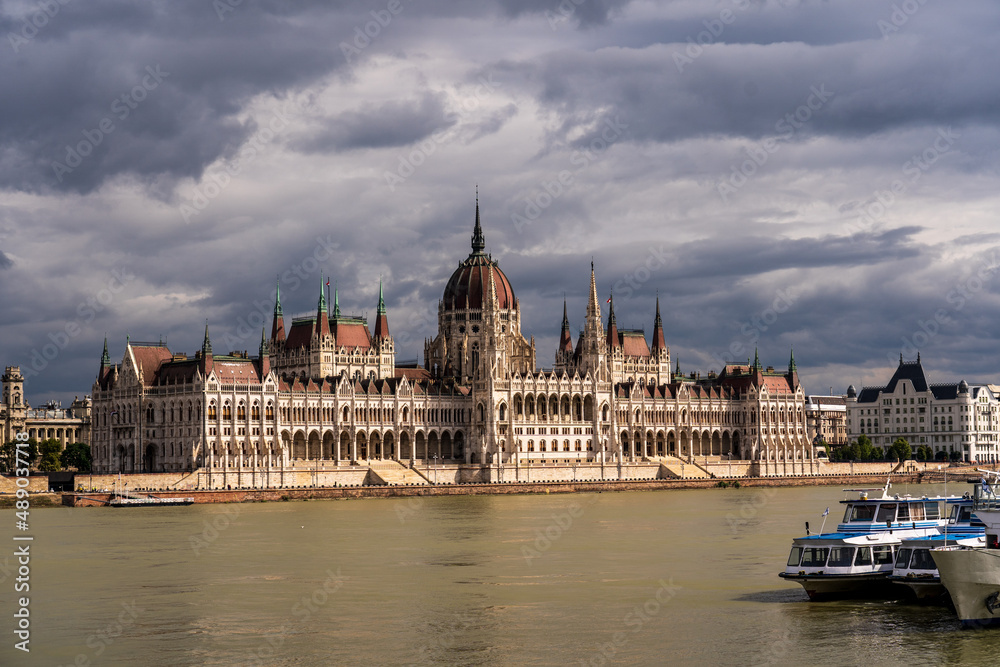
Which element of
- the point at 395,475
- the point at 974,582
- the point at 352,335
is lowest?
the point at 974,582

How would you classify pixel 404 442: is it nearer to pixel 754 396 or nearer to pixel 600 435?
pixel 600 435

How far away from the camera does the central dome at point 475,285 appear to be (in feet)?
543

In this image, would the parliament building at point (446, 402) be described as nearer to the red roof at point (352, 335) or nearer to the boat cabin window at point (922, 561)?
the red roof at point (352, 335)

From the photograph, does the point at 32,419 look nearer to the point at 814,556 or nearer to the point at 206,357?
the point at 206,357

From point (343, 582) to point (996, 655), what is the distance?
23.6 meters

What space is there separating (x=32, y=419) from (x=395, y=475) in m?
72.1

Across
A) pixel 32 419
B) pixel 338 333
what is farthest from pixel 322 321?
pixel 32 419

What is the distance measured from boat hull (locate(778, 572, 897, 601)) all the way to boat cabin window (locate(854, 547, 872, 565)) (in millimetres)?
384

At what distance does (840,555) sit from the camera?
1658 inches

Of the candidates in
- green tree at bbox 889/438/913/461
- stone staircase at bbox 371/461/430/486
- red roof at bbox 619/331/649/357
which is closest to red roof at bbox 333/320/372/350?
stone staircase at bbox 371/461/430/486

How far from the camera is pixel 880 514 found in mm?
43906

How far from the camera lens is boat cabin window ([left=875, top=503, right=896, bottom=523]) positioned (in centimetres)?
4388

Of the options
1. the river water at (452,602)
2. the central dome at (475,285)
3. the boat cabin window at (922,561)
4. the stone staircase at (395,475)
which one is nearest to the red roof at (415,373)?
the central dome at (475,285)

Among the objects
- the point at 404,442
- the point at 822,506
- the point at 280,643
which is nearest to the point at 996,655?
the point at 280,643
